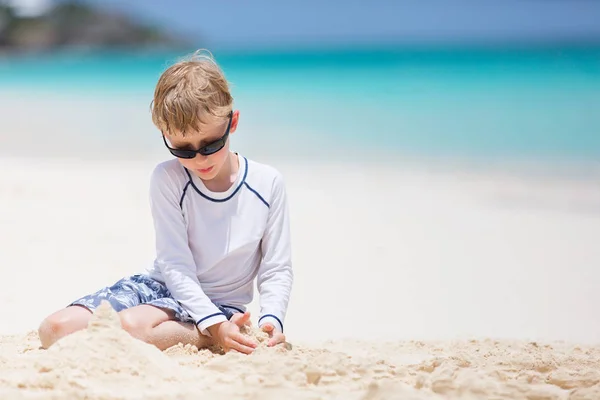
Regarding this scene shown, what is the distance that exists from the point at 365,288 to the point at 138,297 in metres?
1.62

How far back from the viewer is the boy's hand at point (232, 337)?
2.55 meters

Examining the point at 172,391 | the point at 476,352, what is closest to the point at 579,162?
the point at 476,352

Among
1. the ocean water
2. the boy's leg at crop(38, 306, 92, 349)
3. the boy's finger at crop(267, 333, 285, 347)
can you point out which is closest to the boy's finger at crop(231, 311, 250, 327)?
the boy's finger at crop(267, 333, 285, 347)

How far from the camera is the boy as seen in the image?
2.63 m

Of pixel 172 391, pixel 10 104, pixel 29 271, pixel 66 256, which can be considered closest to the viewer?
pixel 172 391

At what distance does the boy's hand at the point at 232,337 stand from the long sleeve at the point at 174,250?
5cm

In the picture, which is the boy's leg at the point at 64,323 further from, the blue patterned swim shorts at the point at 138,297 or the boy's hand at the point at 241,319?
the boy's hand at the point at 241,319

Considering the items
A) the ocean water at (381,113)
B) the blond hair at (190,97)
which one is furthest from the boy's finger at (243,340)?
the ocean water at (381,113)

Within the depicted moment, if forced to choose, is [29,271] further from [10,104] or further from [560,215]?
[10,104]

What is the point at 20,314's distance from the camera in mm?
3508

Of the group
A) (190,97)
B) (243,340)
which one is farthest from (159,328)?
(190,97)

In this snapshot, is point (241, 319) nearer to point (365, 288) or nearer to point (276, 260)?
point (276, 260)

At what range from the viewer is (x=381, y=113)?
522 inches

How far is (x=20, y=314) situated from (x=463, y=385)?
2284 millimetres
